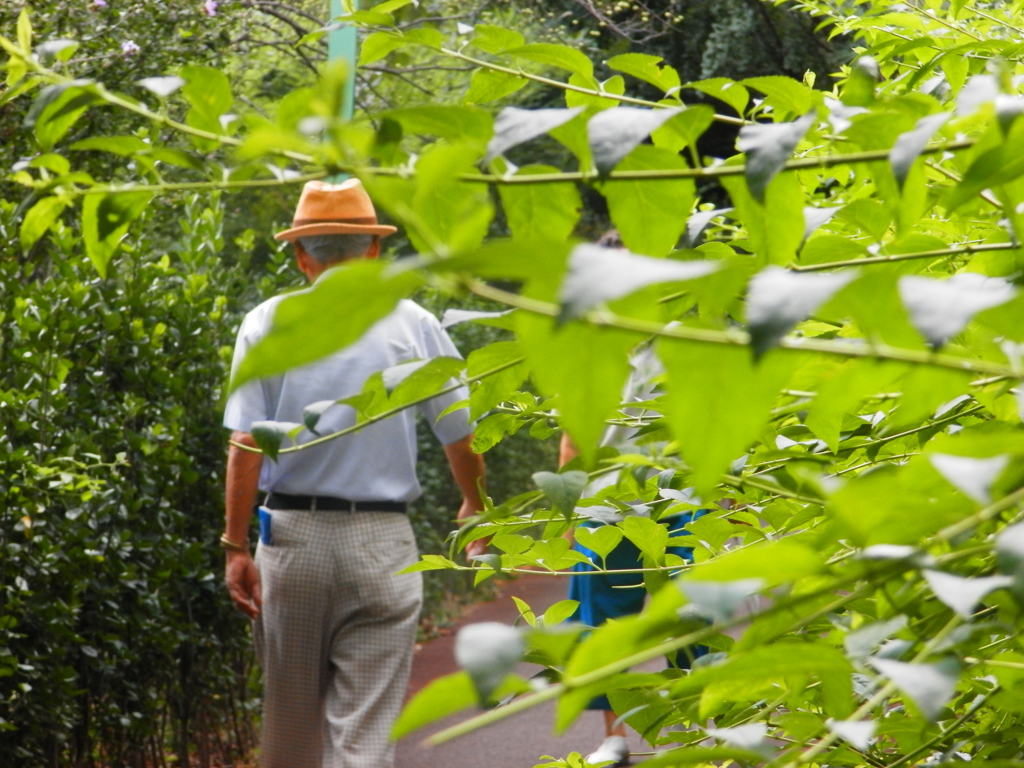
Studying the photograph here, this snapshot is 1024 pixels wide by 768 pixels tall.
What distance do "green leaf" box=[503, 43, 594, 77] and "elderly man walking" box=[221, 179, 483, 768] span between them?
3.01 m

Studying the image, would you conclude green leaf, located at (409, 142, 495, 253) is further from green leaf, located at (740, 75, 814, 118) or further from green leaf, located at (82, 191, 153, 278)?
green leaf, located at (740, 75, 814, 118)

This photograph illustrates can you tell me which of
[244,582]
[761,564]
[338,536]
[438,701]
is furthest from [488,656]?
[244,582]

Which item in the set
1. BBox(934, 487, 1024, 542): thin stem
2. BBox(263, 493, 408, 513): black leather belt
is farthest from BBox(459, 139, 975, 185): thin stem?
BBox(263, 493, 408, 513): black leather belt

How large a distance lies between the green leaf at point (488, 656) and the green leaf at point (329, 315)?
0.54 ft

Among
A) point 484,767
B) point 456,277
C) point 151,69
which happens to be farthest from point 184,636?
point 456,277

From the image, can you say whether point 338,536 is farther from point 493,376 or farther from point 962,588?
point 962,588

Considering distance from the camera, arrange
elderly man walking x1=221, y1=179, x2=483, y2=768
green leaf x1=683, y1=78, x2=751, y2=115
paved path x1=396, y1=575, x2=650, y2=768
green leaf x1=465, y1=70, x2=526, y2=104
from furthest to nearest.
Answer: paved path x1=396, y1=575, x2=650, y2=768 → elderly man walking x1=221, y1=179, x2=483, y2=768 → green leaf x1=465, y1=70, x2=526, y2=104 → green leaf x1=683, y1=78, x2=751, y2=115

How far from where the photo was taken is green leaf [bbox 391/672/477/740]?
62 centimetres

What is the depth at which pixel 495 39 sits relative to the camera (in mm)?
1326

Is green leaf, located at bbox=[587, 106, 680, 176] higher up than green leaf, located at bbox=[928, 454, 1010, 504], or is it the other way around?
green leaf, located at bbox=[587, 106, 680, 176]

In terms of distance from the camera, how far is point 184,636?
189 inches

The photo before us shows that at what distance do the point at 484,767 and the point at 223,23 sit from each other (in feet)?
14.6

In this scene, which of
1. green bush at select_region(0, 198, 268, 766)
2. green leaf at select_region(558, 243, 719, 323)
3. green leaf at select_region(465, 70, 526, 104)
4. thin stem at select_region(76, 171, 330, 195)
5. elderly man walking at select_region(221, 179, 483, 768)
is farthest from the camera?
elderly man walking at select_region(221, 179, 483, 768)

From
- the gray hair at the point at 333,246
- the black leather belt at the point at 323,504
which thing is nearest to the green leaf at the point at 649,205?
the black leather belt at the point at 323,504
